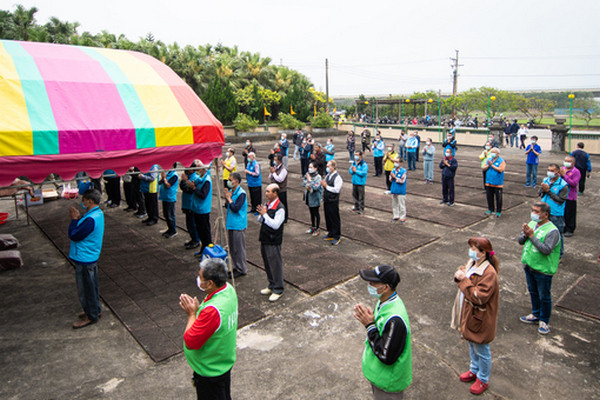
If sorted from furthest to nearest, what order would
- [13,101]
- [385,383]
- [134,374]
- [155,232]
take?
[155,232] → [13,101] → [134,374] → [385,383]

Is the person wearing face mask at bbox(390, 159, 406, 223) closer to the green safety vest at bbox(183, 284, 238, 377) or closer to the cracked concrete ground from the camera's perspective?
the cracked concrete ground

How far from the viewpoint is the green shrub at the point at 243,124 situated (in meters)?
32.9

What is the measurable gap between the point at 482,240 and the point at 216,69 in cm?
3622

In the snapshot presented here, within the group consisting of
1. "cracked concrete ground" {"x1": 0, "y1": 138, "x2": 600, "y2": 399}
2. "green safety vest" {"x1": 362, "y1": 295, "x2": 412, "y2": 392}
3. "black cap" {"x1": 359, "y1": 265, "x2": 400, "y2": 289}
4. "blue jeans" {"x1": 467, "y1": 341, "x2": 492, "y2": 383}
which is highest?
"black cap" {"x1": 359, "y1": 265, "x2": 400, "y2": 289}

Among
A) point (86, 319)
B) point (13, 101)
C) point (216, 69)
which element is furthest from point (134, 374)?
point (216, 69)

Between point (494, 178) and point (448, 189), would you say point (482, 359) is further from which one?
point (448, 189)

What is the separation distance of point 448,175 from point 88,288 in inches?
382

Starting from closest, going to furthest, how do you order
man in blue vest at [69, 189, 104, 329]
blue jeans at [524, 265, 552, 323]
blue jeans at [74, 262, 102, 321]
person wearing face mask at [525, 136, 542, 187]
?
blue jeans at [524, 265, 552, 323] < man in blue vest at [69, 189, 104, 329] < blue jeans at [74, 262, 102, 321] < person wearing face mask at [525, 136, 542, 187]

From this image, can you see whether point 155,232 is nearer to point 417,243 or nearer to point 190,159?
point 190,159

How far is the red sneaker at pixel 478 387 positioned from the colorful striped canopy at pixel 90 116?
15.6 feet

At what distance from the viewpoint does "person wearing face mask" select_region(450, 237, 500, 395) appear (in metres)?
3.93

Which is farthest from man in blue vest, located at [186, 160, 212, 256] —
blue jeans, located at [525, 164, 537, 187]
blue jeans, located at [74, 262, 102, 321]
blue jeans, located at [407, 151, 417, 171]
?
blue jeans, located at [407, 151, 417, 171]

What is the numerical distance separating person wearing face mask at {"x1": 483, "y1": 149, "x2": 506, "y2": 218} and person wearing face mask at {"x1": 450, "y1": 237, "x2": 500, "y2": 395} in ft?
23.4

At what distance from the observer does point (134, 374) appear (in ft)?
15.5
